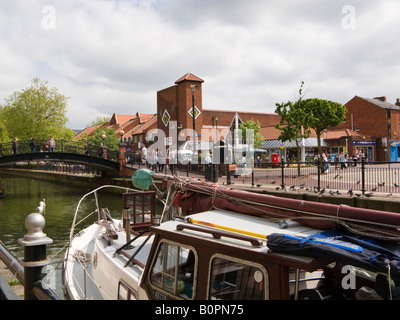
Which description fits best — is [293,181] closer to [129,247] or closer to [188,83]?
[129,247]

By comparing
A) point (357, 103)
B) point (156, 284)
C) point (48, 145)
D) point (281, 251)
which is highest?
point (357, 103)

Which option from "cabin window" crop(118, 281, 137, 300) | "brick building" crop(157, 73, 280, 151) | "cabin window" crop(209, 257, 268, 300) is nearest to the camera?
"cabin window" crop(209, 257, 268, 300)

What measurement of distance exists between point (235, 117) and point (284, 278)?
5060 cm

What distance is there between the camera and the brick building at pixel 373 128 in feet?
145

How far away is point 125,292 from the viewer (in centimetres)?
442

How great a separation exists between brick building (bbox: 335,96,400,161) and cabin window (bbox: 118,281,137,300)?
4160 cm

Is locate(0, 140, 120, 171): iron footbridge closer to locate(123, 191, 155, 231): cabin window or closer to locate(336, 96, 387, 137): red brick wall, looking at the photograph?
locate(123, 191, 155, 231): cabin window

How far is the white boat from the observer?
109 inches

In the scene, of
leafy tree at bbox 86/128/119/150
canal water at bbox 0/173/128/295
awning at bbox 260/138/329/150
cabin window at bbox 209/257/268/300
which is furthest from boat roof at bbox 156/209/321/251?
leafy tree at bbox 86/128/119/150

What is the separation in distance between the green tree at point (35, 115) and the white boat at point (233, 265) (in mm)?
44725

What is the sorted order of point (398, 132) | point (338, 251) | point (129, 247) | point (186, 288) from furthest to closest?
point (398, 132) < point (129, 247) < point (186, 288) < point (338, 251)

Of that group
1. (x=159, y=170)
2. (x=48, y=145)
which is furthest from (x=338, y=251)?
(x=48, y=145)

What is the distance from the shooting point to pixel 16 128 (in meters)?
44.8

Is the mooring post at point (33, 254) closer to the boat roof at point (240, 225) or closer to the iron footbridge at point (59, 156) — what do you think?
the boat roof at point (240, 225)
